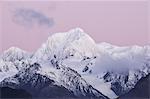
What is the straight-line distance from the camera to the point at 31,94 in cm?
231

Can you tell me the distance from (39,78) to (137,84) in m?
0.71

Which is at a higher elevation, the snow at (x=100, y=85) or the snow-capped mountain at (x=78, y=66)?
the snow-capped mountain at (x=78, y=66)

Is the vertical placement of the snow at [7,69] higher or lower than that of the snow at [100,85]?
higher

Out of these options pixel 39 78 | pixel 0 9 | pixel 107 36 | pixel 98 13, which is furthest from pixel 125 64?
pixel 0 9

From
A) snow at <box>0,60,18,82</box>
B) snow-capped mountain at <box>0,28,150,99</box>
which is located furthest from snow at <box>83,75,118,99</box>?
snow at <box>0,60,18,82</box>

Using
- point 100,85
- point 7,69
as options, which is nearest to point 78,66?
point 100,85

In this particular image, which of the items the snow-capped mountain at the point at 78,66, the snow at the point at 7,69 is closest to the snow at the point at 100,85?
the snow-capped mountain at the point at 78,66

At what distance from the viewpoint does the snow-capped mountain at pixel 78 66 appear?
226cm

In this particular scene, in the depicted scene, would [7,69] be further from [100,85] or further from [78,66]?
[100,85]

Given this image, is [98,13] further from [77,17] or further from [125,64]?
[125,64]

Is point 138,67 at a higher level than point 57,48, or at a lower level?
lower

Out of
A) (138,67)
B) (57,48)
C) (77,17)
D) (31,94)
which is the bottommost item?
(31,94)

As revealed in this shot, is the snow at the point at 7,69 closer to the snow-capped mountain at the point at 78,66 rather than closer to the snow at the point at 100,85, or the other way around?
the snow-capped mountain at the point at 78,66

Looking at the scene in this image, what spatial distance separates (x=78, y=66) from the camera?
2.26 m
